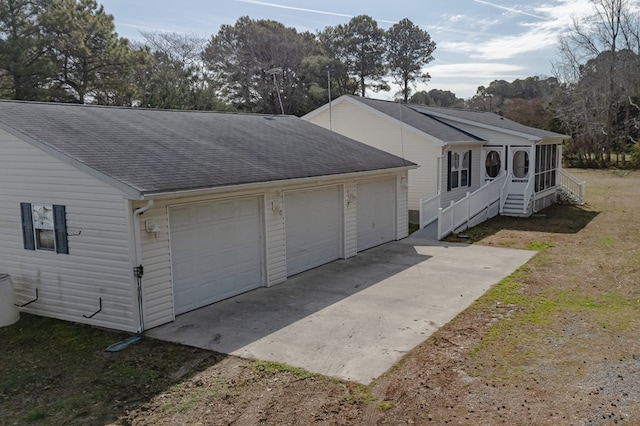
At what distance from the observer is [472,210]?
18.1 metres

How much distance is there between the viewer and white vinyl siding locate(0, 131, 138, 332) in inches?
326

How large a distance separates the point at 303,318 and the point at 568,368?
411cm

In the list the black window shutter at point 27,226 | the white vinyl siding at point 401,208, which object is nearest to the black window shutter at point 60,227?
the black window shutter at point 27,226

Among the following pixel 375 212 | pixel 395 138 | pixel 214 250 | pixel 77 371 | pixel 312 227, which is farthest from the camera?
pixel 395 138

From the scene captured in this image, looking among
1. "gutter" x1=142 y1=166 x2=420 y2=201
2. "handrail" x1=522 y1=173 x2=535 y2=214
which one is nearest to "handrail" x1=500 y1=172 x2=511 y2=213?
"handrail" x1=522 y1=173 x2=535 y2=214

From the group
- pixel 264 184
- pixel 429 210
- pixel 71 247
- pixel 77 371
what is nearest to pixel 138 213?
pixel 71 247

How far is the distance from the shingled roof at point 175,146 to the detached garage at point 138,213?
0.04 m

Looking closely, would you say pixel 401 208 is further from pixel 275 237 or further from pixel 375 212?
pixel 275 237

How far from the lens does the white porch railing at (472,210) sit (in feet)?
53.5

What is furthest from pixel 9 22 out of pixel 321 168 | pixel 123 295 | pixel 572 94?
pixel 572 94

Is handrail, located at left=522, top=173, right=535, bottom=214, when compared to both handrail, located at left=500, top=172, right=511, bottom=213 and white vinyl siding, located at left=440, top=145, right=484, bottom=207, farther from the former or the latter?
white vinyl siding, located at left=440, top=145, right=484, bottom=207

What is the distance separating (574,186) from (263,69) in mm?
27528

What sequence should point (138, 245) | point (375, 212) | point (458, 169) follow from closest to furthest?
point (138, 245), point (375, 212), point (458, 169)

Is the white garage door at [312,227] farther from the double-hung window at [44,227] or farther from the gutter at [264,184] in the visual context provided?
the double-hung window at [44,227]
